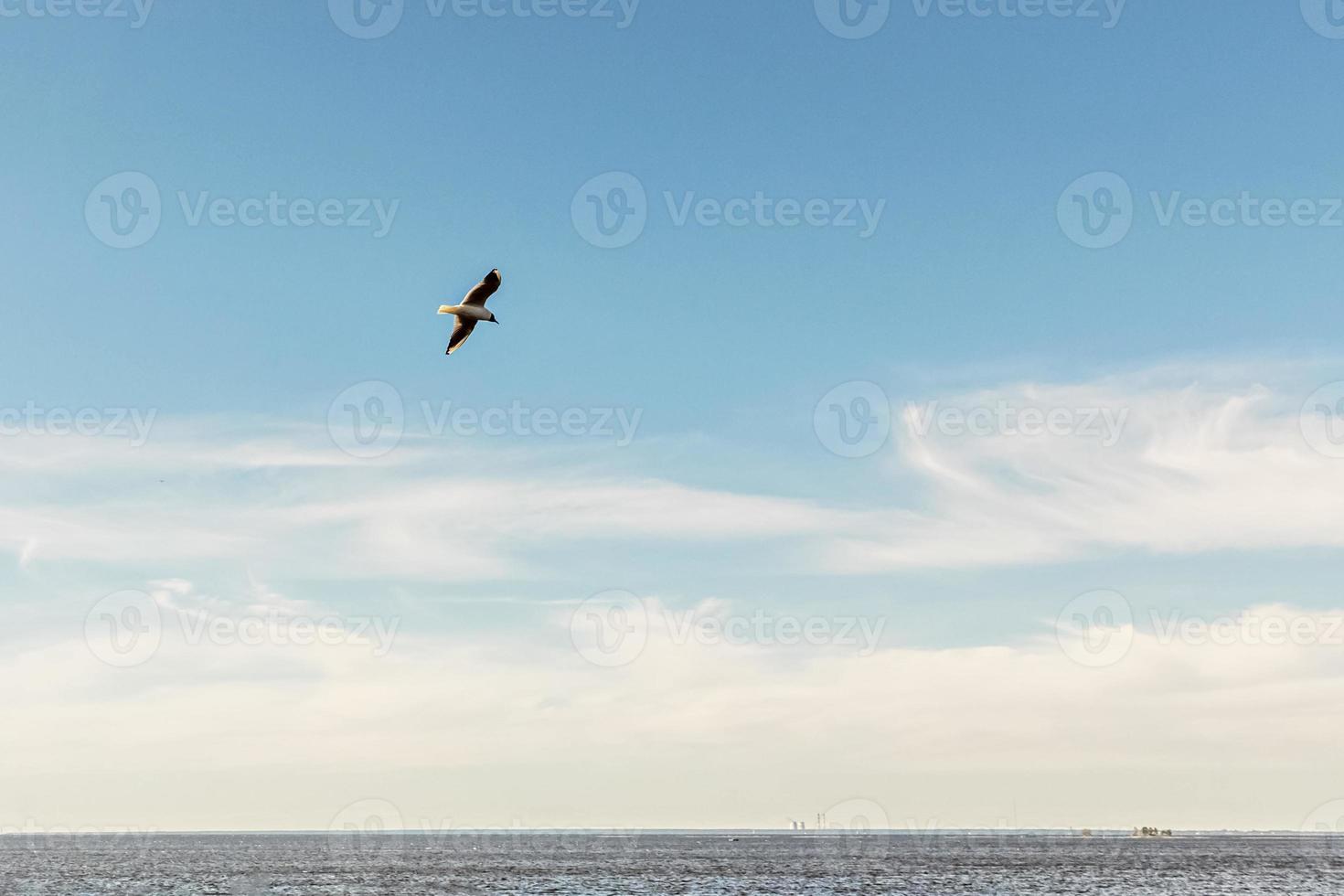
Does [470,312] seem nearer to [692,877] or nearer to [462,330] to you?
[462,330]

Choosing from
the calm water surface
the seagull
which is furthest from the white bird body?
the calm water surface

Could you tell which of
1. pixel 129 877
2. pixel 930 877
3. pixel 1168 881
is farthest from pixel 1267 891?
pixel 129 877

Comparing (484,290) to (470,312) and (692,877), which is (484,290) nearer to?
(470,312)

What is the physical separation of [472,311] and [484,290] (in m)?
0.77

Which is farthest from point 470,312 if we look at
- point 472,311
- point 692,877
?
point 692,877

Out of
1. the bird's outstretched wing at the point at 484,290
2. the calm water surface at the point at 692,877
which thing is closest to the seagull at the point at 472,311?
the bird's outstretched wing at the point at 484,290

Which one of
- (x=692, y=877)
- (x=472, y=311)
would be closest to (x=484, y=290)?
(x=472, y=311)

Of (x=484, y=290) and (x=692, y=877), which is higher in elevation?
(x=484, y=290)

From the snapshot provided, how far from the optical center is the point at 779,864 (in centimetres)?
16088

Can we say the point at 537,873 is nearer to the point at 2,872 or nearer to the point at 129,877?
the point at 129,877

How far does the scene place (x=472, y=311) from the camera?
1481 inches

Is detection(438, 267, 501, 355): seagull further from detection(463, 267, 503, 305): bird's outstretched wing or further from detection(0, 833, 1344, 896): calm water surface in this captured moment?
detection(0, 833, 1344, 896): calm water surface

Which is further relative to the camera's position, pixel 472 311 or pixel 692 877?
pixel 692 877

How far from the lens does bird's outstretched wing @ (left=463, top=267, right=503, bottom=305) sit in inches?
1483
